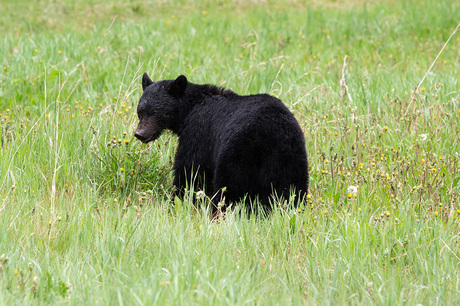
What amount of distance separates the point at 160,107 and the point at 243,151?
1152 millimetres

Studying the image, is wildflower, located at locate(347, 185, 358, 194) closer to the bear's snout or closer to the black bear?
the black bear

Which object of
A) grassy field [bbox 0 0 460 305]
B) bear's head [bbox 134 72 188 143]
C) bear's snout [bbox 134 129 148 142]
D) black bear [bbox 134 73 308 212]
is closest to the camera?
grassy field [bbox 0 0 460 305]

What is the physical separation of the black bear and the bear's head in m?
0.14

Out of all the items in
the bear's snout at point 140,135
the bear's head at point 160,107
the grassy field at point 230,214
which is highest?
the bear's head at point 160,107

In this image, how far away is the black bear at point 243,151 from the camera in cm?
381

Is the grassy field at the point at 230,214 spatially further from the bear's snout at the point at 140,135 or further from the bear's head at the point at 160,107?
the bear's head at the point at 160,107

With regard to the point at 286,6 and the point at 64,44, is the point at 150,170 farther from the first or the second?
the point at 286,6

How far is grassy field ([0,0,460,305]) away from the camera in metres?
2.83

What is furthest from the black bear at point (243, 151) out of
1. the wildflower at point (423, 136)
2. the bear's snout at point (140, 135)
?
the wildflower at point (423, 136)

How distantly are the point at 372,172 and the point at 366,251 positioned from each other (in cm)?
130

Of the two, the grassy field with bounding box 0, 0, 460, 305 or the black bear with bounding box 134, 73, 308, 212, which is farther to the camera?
the black bear with bounding box 134, 73, 308, 212

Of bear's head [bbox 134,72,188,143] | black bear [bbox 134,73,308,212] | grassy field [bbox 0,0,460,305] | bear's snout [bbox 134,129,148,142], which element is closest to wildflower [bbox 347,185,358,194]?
grassy field [bbox 0,0,460,305]

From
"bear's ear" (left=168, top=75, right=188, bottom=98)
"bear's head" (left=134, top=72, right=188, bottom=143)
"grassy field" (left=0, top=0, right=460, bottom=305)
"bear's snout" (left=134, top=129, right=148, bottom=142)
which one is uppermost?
"bear's ear" (left=168, top=75, right=188, bottom=98)

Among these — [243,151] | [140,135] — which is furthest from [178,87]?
[243,151]
